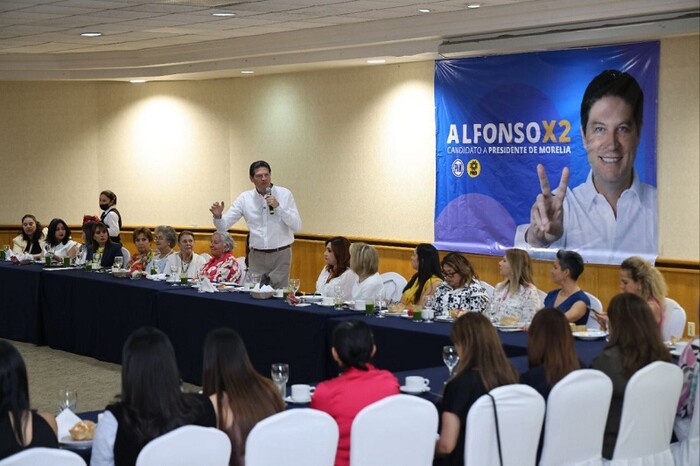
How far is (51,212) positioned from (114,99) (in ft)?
5.72

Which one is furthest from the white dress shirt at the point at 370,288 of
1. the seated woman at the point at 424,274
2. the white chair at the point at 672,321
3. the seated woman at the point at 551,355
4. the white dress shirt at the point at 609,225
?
the seated woman at the point at 551,355

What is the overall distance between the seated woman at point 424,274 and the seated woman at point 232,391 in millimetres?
3558

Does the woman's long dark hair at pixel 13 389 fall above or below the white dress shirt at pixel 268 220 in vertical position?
below

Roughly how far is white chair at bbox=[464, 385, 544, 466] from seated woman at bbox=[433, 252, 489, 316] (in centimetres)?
269

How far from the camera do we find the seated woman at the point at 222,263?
9344 millimetres

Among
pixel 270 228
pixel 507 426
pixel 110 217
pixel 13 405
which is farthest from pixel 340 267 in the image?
pixel 110 217

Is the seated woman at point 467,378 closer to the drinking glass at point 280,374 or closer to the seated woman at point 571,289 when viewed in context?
the drinking glass at point 280,374

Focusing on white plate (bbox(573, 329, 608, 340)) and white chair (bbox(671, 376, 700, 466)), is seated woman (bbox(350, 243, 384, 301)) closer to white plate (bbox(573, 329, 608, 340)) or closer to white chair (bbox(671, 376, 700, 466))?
white plate (bbox(573, 329, 608, 340))

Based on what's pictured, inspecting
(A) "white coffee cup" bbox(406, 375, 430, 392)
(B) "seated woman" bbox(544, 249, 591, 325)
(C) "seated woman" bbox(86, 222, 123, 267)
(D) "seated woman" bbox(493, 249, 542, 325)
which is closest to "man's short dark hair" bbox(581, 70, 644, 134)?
(D) "seated woman" bbox(493, 249, 542, 325)

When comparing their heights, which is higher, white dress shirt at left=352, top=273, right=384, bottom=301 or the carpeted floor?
white dress shirt at left=352, top=273, right=384, bottom=301

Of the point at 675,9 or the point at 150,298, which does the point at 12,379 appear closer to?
the point at 150,298

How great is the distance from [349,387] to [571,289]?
300cm

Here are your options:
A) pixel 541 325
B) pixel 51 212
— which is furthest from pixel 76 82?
pixel 541 325

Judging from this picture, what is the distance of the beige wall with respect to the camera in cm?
902
